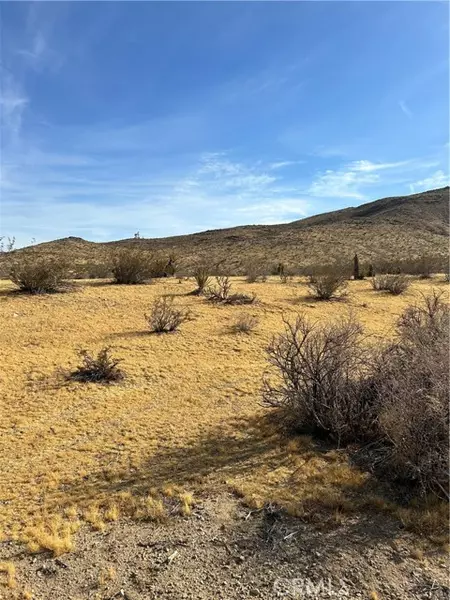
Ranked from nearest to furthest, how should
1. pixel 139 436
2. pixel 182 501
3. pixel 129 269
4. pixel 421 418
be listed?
pixel 421 418 → pixel 182 501 → pixel 139 436 → pixel 129 269

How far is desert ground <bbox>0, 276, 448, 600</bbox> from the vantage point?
3.85 meters

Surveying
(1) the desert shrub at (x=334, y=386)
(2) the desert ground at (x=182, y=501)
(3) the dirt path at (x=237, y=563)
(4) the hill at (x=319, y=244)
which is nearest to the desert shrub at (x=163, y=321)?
(2) the desert ground at (x=182, y=501)

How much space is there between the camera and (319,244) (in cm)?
5181

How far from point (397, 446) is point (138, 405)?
14.5ft

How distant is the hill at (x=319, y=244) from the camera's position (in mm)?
46344

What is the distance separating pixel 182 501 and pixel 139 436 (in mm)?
1896

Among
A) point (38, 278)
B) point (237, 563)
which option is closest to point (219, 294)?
point (38, 278)

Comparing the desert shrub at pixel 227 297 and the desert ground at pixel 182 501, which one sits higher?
the desert shrub at pixel 227 297

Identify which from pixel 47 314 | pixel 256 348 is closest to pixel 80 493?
pixel 256 348

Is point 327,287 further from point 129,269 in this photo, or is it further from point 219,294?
point 129,269

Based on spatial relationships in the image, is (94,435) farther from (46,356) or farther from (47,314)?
(47,314)

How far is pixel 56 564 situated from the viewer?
4.04m

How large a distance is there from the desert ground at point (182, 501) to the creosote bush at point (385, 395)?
32cm

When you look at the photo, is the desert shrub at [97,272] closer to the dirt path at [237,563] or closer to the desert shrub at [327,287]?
the desert shrub at [327,287]
